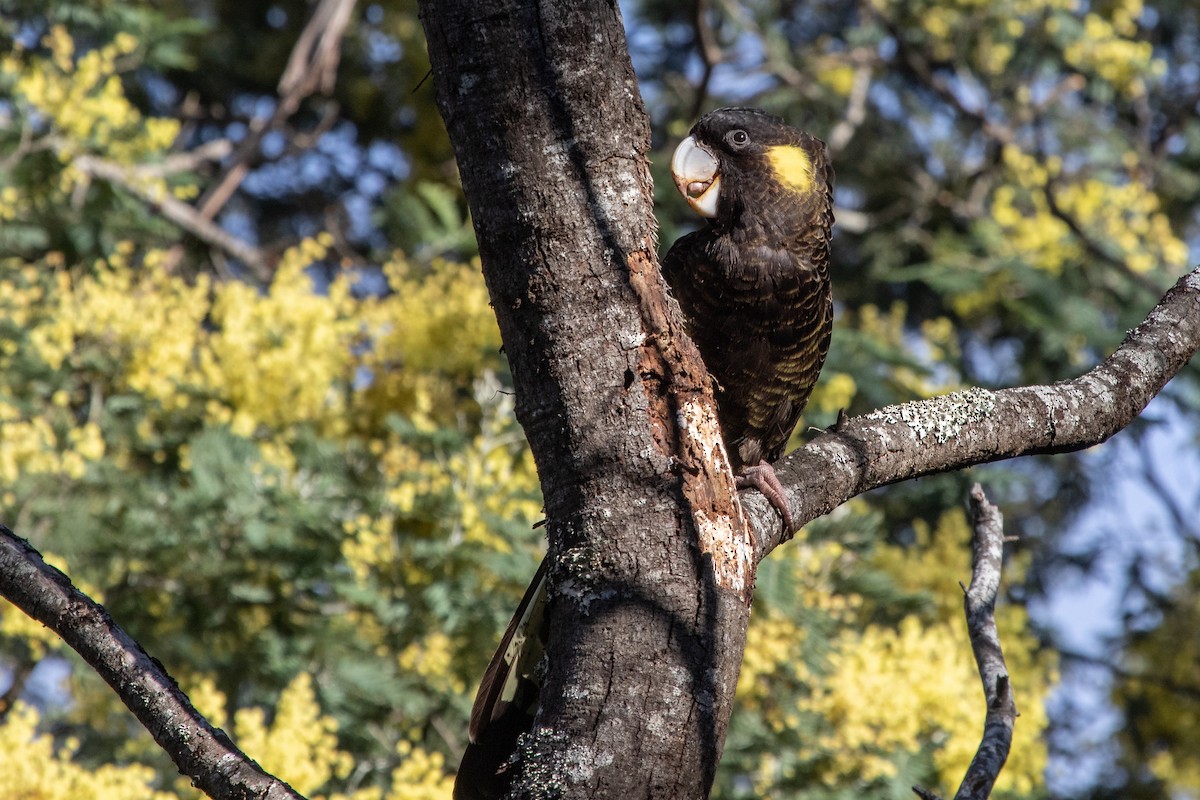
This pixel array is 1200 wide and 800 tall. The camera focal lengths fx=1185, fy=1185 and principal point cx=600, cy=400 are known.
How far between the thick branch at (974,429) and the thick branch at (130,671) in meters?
0.96

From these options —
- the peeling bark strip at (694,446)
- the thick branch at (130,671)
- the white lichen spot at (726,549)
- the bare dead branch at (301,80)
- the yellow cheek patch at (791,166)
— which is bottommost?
the thick branch at (130,671)

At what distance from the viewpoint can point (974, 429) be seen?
2045 millimetres

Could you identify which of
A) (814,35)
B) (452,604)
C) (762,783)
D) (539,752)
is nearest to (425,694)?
(452,604)

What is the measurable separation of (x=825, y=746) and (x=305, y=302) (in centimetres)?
208

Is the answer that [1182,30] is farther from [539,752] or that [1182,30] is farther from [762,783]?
[539,752]

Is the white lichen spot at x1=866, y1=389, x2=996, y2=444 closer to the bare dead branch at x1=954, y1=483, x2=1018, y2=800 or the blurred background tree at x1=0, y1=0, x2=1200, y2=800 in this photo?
the bare dead branch at x1=954, y1=483, x2=1018, y2=800

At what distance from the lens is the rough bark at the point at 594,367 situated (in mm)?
1460

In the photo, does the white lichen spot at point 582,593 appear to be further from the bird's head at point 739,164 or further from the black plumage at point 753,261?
the bird's head at point 739,164

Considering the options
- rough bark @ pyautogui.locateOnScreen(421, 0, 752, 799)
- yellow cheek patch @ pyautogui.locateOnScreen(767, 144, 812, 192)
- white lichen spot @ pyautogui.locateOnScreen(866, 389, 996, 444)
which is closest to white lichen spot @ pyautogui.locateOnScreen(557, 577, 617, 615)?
rough bark @ pyautogui.locateOnScreen(421, 0, 752, 799)

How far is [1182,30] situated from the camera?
634cm

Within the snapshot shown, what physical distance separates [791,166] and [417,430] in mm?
1394

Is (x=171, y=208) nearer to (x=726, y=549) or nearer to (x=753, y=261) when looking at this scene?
(x=753, y=261)

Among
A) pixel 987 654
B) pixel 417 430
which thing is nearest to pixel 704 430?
pixel 987 654

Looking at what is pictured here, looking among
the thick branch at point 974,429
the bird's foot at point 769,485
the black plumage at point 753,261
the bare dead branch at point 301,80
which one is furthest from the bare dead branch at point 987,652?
the bare dead branch at point 301,80
